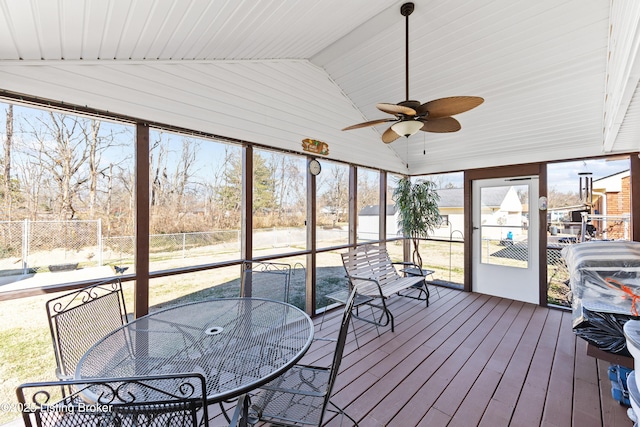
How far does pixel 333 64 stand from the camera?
349 cm

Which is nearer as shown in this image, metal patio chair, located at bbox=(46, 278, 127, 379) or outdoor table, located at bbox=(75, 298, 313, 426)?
outdoor table, located at bbox=(75, 298, 313, 426)

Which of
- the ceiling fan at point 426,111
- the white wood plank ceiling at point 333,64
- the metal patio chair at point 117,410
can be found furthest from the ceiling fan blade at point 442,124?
the metal patio chair at point 117,410

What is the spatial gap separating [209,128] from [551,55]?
11.4 feet

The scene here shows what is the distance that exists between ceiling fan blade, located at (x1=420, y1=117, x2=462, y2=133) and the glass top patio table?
6.38 feet

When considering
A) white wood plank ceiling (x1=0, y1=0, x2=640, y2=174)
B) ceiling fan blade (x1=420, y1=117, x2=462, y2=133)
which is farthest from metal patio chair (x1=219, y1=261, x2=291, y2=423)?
ceiling fan blade (x1=420, y1=117, x2=462, y2=133)

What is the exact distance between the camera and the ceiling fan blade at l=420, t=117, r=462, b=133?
2387 millimetres

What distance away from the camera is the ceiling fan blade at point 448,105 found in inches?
75.9

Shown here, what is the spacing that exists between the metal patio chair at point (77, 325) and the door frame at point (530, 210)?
16.6 ft

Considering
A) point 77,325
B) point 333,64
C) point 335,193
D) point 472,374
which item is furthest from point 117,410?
point 333,64

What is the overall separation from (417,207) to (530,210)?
171 cm

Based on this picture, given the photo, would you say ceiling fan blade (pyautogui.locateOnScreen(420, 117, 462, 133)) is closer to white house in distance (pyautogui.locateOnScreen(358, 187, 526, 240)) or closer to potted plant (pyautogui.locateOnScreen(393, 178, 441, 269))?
white house in distance (pyautogui.locateOnScreen(358, 187, 526, 240))

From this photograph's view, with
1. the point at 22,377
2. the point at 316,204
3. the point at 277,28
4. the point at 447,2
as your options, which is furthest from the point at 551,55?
the point at 22,377

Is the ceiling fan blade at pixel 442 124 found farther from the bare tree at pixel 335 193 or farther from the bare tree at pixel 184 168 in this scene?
the bare tree at pixel 184 168

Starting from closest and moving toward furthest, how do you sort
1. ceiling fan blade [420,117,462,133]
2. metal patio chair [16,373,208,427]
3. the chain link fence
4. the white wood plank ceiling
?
metal patio chair [16,373,208,427] < the white wood plank ceiling < the chain link fence < ceiling fan blade [420,117,462,133]
